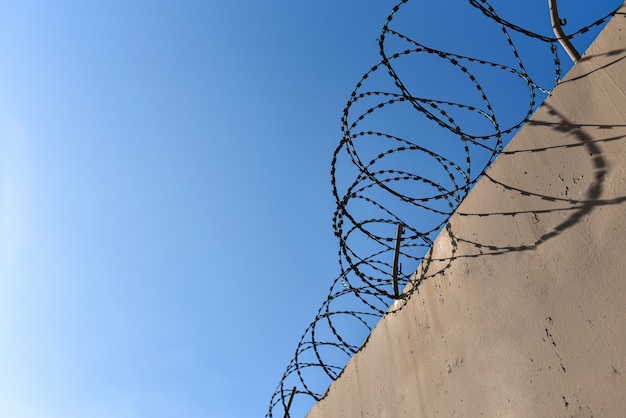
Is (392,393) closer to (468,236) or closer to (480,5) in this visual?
(468,236)

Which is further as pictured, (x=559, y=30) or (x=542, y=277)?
(x=559, y=30)

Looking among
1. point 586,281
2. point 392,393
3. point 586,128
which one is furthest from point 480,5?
point 392,393

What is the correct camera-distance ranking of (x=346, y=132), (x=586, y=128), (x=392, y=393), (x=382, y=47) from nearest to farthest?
1. (x=586, y=128)
2. (x=382, y=47)
3. (x=346, y=132)
4. (x=392, y=393)

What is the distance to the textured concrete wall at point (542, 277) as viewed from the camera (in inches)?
108

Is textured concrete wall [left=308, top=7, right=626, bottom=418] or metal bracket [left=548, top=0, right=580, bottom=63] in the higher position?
metal bracket [left=548, top=0, right=580, bottom=63]

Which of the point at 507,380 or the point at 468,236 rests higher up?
the point at 468,236

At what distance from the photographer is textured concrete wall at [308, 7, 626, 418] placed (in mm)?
2734

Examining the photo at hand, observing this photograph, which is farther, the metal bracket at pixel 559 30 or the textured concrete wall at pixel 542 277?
the metal bracket at pixel 559 30

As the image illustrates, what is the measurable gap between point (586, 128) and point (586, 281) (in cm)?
83

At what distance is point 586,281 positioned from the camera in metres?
2.84

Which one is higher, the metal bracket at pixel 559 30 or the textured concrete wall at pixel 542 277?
the metal bracket at pixel 559 30

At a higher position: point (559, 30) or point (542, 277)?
point (559, 30)

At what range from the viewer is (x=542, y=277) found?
3.13m

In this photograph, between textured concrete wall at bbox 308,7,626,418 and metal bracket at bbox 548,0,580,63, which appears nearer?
textured concrete wall at bbox 308,7,626,418
